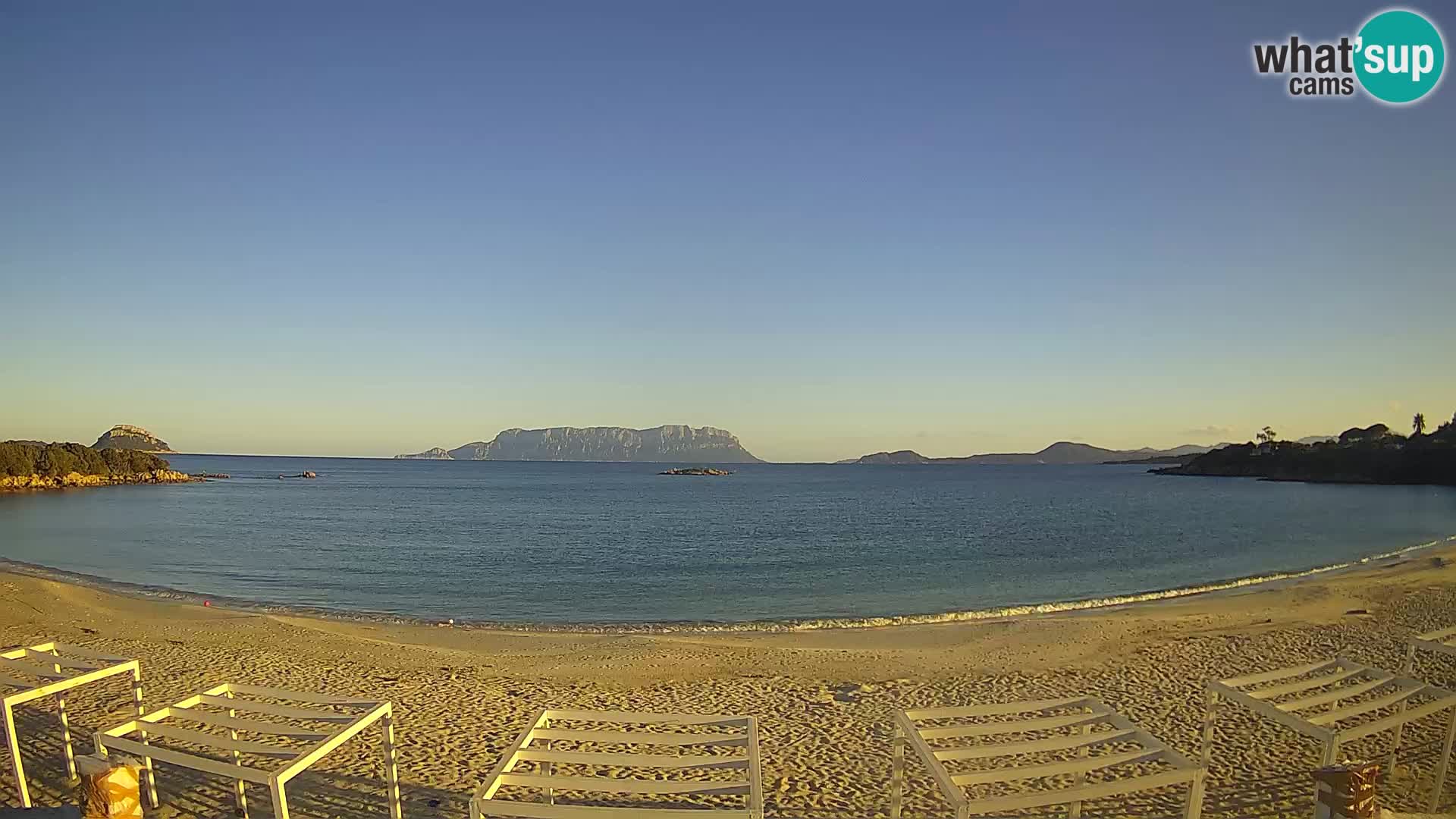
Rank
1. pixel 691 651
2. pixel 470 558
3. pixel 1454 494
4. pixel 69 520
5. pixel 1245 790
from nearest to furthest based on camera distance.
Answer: pixel 1245 790 < pixel 691 651 < pixel 470 558 < pixel 69 520 < pixel 1454 494

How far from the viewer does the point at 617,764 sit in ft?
14.9

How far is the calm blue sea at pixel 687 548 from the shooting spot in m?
19.9

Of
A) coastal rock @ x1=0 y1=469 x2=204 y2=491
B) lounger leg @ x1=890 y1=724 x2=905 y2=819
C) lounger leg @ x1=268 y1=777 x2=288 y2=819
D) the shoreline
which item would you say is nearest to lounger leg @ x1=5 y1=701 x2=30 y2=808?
lounger leg @ x1=268 y1=777 x2=288 y2=819

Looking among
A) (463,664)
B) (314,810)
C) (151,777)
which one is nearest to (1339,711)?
(314,810)

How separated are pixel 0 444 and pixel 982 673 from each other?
79.0 meters

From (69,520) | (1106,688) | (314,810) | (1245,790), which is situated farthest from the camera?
(69,520)

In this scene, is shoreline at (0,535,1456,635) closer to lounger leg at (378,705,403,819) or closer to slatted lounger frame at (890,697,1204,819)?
lounger leg at (378,705,403,819)

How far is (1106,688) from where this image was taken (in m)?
10.2

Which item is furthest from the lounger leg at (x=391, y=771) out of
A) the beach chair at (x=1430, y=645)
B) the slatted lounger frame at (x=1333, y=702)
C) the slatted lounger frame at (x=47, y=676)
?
the beach chair at (x=1430, y=645)

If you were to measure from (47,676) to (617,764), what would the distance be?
16.3 feet

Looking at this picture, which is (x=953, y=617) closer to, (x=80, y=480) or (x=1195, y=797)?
(x=1195, y=797)

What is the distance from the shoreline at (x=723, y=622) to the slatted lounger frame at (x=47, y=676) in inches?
365

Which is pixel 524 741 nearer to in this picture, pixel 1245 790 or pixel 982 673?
pixel 1245 790

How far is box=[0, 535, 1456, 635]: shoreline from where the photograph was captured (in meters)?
16.0
